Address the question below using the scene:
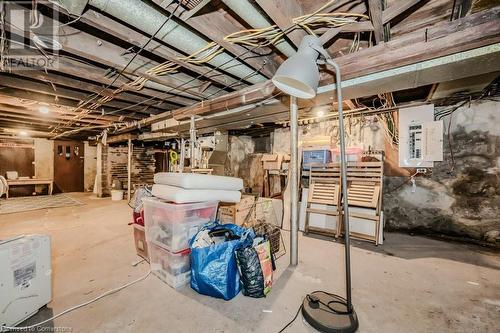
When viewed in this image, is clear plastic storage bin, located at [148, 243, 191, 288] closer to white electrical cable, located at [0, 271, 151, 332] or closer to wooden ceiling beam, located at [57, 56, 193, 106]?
white electrical cable, located at [0, 271, 151, 332]

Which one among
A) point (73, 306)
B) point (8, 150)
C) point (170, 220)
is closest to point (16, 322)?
point (73, 306)

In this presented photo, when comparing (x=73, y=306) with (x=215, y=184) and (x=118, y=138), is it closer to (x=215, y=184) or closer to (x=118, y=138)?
(x=215, y=184)

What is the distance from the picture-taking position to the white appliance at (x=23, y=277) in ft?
4.85

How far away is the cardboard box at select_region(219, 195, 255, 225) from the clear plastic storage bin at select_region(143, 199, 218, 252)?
2.77 feet

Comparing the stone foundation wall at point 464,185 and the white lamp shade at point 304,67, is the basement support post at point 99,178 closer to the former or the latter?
the white lamp shade at point 304,67

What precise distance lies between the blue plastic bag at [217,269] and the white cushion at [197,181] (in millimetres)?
636

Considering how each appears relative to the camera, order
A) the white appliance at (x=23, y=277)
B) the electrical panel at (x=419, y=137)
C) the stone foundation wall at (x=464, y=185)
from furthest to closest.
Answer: the electrical panel at (x=419, y=137) → the stone foundation wall at (x=464, y=185) → the white appliance at (x=23, y=277)

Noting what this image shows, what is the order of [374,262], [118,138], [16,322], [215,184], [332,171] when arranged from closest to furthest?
[16,322] → [215,184] → [374,262] → [332,171] → [118,138]

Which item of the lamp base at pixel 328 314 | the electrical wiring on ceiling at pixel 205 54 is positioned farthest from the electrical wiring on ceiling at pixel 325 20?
the lamp base at pixel 328 314

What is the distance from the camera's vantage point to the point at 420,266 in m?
2.63

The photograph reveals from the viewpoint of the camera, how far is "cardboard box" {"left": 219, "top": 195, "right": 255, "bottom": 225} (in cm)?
328

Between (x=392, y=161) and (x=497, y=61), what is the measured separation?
258cm

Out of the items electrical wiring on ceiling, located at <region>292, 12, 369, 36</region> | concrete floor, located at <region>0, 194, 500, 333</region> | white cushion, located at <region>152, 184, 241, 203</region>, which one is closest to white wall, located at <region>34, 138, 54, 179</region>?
concrete floor, located at <region>0, 194, 500, 333</region>

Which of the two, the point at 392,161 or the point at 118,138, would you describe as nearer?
the point at 392,161
